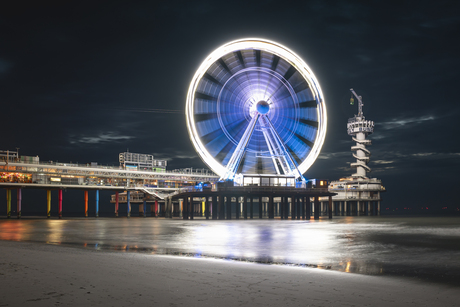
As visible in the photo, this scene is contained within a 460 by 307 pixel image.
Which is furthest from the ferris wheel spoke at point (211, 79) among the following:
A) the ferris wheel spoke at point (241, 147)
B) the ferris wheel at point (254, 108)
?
the ferris wheel spoke at point (241, 147)

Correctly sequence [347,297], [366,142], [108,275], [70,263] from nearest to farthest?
[347,297], [108,275], [70,263], [366,142]

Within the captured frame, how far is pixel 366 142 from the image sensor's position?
9325 cm

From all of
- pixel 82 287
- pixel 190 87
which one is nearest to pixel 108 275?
pixel 82 287

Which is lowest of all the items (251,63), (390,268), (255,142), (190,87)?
(390,268)

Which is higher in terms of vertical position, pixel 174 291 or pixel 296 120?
pixel 296 120

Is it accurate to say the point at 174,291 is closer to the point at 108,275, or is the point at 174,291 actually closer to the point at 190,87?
the point at 108,275

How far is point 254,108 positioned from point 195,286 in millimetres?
37341

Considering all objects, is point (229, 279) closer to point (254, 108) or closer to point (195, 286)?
point (195, 286)

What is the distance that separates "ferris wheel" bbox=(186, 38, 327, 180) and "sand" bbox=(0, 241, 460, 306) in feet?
105

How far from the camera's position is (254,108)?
4519 centimetres

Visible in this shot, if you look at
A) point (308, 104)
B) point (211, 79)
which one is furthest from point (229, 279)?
point (308, 104)

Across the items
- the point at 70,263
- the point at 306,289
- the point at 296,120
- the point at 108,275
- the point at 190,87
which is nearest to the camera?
the point at 306,289

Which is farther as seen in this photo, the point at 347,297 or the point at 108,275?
the point at 108,275

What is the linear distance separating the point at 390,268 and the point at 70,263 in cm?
938
